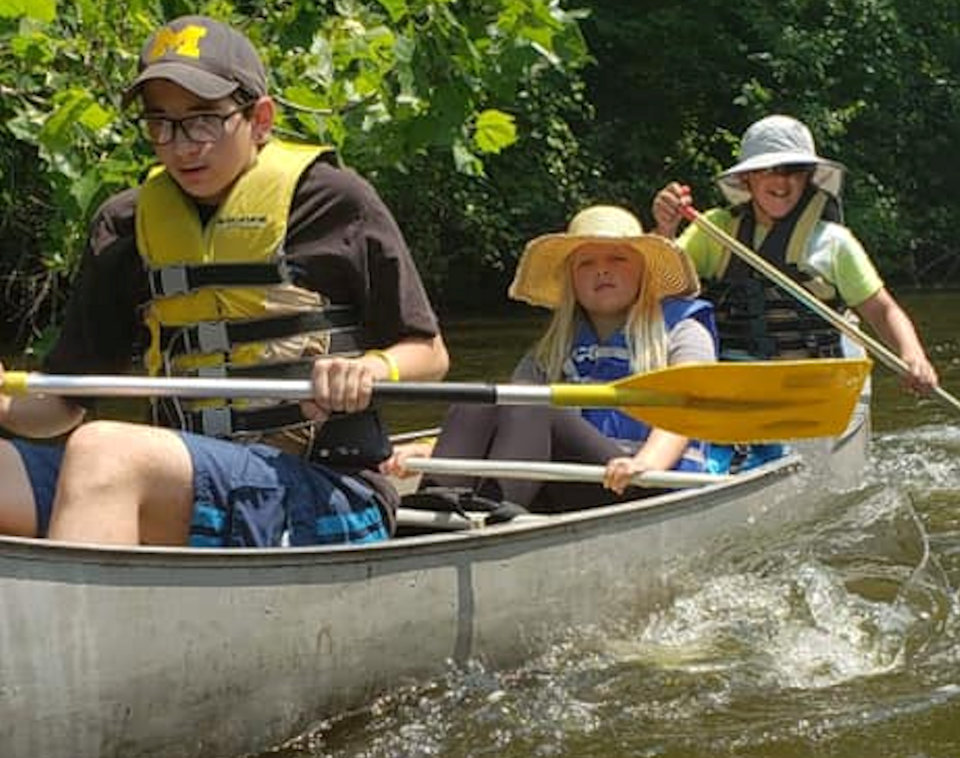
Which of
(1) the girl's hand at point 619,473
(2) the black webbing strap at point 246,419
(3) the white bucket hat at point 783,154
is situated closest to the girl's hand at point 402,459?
(1) the girl's hand at point 619,473

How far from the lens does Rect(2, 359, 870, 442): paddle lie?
11.5 feet

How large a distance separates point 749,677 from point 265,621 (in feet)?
4.30

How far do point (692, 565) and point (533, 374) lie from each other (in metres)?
0.84

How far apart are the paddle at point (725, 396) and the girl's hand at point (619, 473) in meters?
0.46

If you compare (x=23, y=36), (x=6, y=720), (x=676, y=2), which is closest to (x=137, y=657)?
(x=6, y=720)

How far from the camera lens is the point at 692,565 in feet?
14.7

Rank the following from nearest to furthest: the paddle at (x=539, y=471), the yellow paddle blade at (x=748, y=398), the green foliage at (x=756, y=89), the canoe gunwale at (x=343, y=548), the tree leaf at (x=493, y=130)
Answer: the canoe gunwale at (x=343, y=548) < the yellow paddle blade at (x=748, y=398) < the paddle at (x=539, y=471) < the tree leaf at (x=493, y=130) < the green foliage at (x=756, y=89)

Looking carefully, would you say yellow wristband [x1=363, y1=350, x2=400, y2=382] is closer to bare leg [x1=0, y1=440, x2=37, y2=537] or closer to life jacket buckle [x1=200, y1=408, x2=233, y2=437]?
life jacket buckle [x1=200, y1=408, x2=233, y2=437]

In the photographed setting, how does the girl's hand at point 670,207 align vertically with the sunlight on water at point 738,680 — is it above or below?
above

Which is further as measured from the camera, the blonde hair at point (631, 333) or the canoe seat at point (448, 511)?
the blonde hair at point (631, 333)

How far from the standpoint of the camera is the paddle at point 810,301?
5477mm

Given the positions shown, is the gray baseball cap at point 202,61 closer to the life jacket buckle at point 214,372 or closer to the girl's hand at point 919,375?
the life jacket buckle at point 214,372

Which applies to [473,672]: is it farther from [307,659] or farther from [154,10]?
[154,10]

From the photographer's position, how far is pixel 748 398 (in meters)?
3.79
